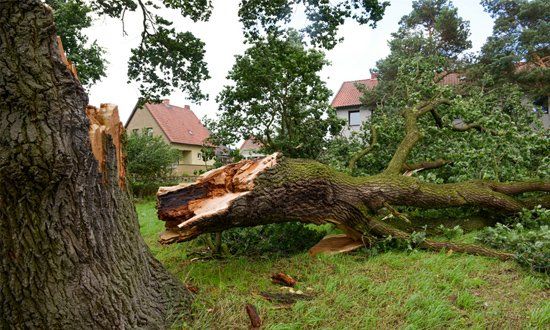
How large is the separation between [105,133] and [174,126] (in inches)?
1142

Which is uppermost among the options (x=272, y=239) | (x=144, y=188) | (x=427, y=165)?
(x=427, y=165)

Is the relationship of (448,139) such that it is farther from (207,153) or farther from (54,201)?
(54,201)

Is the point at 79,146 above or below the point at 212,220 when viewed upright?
above

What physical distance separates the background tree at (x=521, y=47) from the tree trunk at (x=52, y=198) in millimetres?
15703

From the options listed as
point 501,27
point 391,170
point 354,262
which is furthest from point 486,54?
point 354,262

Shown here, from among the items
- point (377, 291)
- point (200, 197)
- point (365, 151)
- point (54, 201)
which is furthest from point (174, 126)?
point (54, 201)

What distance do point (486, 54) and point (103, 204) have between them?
714 inches

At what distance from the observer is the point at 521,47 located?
15344 mm

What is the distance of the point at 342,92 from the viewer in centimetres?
2630

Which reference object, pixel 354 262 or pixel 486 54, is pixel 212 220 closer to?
pixel 354 262

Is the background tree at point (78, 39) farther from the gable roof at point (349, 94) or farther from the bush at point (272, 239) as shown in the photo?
the gable roof at point (349, 94)

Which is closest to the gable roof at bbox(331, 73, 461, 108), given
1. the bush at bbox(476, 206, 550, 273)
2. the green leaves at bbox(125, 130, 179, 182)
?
the green leaves at bbox(125, 130, 179, 182)

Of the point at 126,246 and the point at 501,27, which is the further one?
the point at 501,27

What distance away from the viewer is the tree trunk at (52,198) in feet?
6.44
